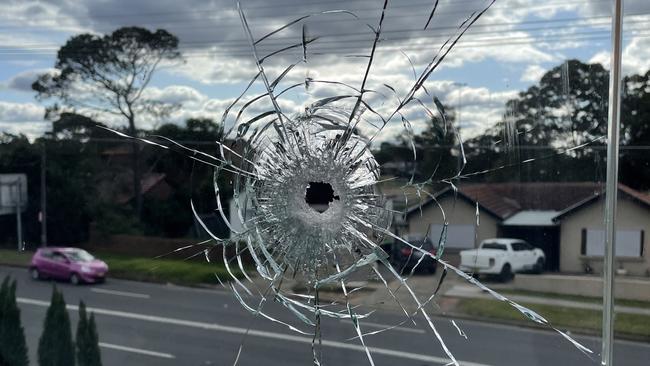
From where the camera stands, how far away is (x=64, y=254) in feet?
10.2

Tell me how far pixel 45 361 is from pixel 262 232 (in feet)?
4.48

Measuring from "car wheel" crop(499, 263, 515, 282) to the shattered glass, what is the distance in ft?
0.23

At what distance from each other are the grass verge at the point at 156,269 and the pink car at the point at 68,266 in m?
0.05

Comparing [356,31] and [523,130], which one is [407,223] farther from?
[356,31]

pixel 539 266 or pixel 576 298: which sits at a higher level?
pixel 539 266

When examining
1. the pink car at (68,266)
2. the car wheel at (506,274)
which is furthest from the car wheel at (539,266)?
the pink car at (68,266)

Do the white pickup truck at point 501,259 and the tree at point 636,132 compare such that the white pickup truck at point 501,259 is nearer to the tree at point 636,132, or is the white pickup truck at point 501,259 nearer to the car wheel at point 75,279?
the tree at point 636,132

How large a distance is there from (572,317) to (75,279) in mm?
2223

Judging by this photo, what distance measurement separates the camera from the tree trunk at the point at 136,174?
9.48 ft

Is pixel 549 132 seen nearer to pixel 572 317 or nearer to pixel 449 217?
pixel 449 217

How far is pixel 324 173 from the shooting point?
2.40 m

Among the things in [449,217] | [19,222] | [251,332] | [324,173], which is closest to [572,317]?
[449,217]

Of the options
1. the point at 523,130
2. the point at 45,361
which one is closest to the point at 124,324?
the point at 45,361

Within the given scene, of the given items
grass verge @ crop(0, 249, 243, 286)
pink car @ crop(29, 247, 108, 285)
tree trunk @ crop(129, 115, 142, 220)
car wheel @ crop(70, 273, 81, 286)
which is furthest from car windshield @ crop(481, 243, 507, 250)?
car wheel @ crop(70, 273, 81, 286)
